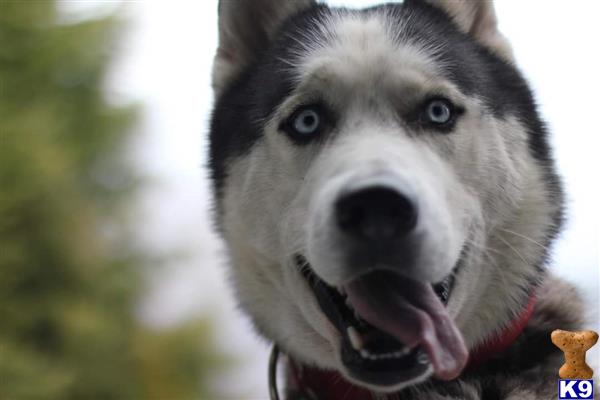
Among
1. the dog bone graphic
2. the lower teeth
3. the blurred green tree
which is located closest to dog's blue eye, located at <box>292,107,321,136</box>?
the lower teeth

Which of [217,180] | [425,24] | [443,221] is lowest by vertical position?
[443,221]

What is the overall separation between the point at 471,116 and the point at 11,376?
10.7ft

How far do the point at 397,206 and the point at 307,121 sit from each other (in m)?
0.36

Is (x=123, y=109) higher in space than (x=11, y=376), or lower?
higher

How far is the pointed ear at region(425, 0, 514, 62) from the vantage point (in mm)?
1540

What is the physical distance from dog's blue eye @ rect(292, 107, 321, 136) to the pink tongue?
0.31 metres

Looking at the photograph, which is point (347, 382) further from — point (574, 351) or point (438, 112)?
point (438, 112)

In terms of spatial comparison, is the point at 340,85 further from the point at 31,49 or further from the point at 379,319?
the point at 31,49

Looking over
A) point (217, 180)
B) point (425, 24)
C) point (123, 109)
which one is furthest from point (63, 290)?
point (425, 24)

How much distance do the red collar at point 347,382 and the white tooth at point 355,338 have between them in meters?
0.19

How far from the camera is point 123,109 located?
4832 mm

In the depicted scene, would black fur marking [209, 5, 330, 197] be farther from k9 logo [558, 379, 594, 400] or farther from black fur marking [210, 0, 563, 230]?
k9 logo [558, 379, 594, 400]

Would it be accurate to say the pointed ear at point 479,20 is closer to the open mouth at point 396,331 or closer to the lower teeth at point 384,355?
the open mouth at point 396,331

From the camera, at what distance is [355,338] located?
1170 millimetres
